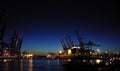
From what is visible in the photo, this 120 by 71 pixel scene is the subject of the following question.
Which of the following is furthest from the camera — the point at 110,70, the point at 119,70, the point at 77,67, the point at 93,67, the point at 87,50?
the point at 87,50

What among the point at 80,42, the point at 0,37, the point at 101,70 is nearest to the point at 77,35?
the point at 80,42

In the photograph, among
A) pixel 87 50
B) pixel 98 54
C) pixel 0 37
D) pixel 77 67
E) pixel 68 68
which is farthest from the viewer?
pixel 98 54

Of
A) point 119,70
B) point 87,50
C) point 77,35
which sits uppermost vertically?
point 77,35

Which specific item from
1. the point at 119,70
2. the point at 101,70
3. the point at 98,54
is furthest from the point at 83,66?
the point at 98,54

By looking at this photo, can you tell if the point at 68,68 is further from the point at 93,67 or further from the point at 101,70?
the point at 101,70

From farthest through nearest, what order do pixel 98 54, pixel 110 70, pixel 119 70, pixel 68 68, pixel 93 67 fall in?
1. pixel 98 54
2. pixel 68 68
3. pixel 93 67
4. pixel 110 70
5. pixel 119 70

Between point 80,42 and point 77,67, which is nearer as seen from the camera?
point 77,67

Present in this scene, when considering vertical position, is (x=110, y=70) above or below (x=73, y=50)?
below

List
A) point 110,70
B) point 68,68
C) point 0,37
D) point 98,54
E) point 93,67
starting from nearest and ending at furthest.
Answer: point 110,70 < point 93,67 < point 68,68 < point 0,37 < point 98,54

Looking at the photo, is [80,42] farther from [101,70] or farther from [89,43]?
[101,70]

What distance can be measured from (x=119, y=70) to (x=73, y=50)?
6063 inches

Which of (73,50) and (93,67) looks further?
(73,50)

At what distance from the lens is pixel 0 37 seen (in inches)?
5674

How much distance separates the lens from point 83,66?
5738 cm
